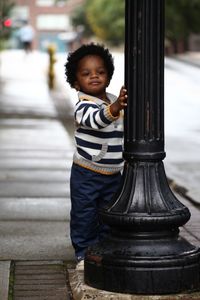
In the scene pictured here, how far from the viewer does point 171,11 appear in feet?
157

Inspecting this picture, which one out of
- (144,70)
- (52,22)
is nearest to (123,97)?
(144,70)

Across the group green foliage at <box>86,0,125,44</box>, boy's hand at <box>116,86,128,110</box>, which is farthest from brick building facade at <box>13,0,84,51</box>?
boy's hand at <box>116,86,128,110</box>

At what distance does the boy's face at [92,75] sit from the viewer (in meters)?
5.26

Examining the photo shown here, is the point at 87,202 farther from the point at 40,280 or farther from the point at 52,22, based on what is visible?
the point at 52,22

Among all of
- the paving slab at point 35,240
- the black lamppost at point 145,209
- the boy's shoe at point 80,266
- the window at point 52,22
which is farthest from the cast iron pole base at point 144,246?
the window at point 52,22

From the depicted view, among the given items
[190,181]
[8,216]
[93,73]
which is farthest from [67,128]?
[93,73]

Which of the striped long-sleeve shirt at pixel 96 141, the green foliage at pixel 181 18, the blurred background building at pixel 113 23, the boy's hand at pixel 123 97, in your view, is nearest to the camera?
the boy's hand at pixel 123 97

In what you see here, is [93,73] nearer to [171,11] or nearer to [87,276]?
[87,276]

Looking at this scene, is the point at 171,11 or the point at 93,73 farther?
the point at 171,11

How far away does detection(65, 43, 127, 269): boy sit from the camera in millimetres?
5219

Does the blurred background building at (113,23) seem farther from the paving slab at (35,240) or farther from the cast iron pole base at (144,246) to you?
the cast iron pole base at (144,246)

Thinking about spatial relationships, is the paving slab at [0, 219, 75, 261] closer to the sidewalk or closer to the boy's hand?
the sidewalk

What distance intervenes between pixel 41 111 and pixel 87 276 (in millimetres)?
13215

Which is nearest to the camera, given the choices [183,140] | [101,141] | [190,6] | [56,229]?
[101,141]
